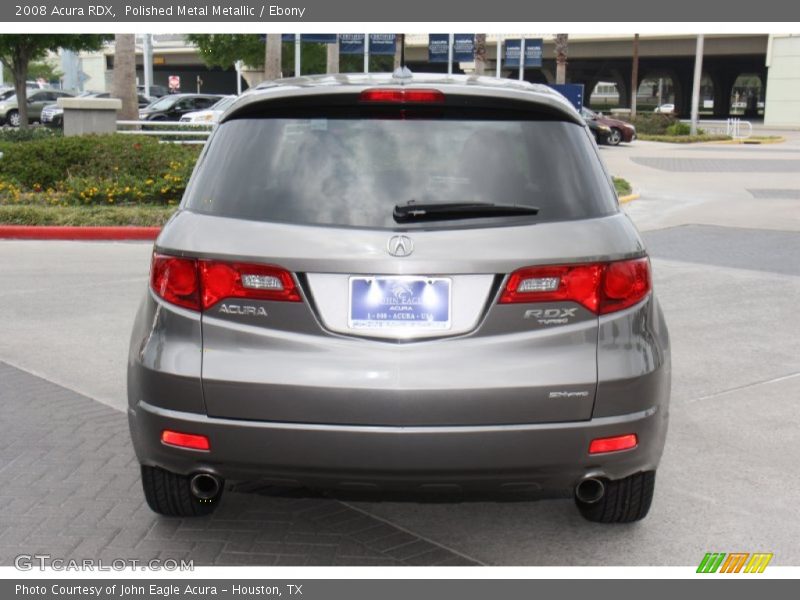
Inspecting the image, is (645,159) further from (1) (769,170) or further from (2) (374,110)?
(2) (374,110)

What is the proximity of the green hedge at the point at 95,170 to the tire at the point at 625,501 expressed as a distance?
12.4 m

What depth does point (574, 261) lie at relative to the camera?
350cm

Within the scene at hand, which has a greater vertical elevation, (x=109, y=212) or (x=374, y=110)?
(x=374, y=110)

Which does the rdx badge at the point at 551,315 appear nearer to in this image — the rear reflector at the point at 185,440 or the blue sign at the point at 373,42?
the rear reflector at the point at 185,440

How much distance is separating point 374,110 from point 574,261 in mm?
932

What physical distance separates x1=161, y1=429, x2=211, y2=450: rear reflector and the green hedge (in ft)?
40.9

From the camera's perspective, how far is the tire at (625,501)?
13.6ft

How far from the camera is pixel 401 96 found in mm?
3732

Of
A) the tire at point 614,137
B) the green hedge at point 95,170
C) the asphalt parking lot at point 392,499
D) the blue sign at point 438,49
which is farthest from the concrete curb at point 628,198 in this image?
the blue sign at point 438,49

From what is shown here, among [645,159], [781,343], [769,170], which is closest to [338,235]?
[781,343]

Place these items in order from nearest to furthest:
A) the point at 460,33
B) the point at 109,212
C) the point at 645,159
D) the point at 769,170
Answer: the point at 109,212
the point at 769,170
the point at 645,159
the point at 460,33

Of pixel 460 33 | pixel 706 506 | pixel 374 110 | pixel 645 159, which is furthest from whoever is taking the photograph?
pixel 460 33

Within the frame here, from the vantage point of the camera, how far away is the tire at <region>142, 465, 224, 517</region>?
4164mm

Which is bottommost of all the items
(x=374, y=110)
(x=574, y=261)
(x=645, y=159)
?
(x=645, y=159)
